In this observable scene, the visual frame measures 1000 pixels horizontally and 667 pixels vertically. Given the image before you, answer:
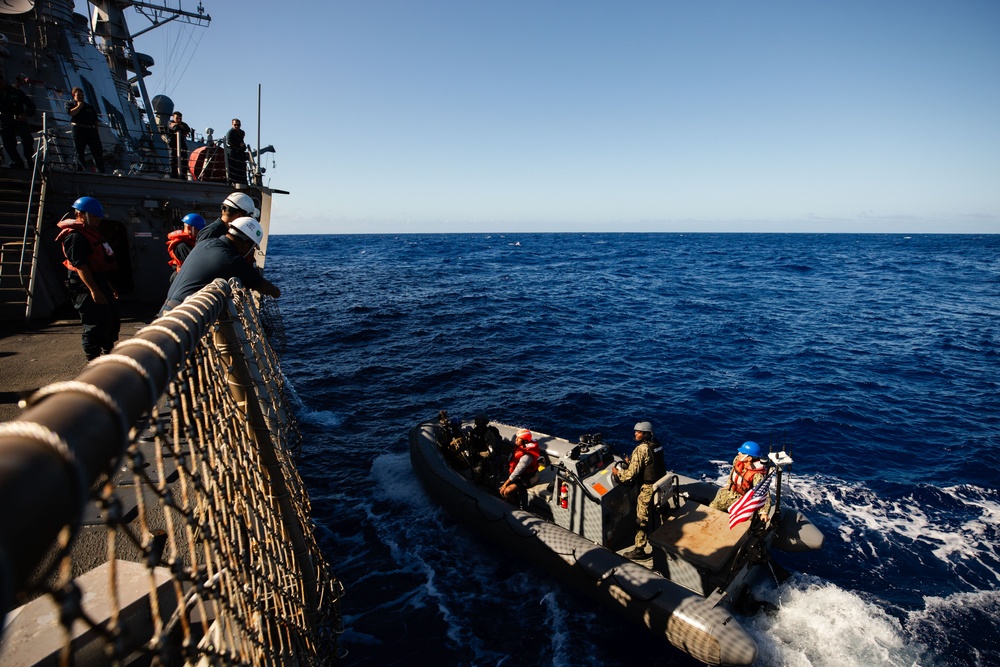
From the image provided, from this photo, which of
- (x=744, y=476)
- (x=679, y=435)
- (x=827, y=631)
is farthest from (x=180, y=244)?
(x=679, y=435)

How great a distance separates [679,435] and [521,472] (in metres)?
7.05

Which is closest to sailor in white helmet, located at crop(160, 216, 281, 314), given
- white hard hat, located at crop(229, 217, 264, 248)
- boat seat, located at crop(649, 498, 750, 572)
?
white hard hat, located at crop(229, 217, 264, 248)

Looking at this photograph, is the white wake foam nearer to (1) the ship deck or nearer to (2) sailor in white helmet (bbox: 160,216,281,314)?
(2) sailor in white helmet (bbox: 160,216,281,314)

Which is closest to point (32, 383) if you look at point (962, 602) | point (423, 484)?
point (423, 484)

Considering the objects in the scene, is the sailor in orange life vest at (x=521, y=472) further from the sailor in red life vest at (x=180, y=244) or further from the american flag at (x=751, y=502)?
the sailor in red life vest at (x=180, y=244)

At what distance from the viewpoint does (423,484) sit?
39.0 feet

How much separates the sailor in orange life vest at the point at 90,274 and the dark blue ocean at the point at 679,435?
5896mm

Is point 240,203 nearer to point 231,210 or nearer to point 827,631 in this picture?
point 231,210

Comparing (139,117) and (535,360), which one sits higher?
(139,117)

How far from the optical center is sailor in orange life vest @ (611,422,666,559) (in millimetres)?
8664

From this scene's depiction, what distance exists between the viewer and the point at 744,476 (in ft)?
29.3

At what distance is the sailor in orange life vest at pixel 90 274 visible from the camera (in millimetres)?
6320

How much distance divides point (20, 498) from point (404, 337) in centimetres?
2462

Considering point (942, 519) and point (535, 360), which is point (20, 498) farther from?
point (535, 360)
